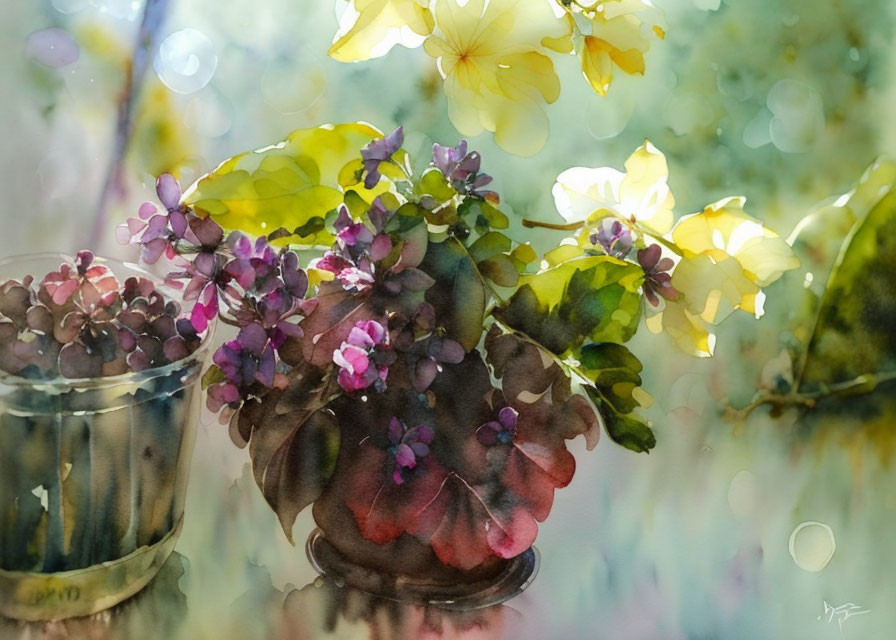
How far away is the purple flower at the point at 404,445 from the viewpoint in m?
0.73

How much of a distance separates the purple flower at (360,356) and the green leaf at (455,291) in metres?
0.06

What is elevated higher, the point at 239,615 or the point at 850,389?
the point at 850,389

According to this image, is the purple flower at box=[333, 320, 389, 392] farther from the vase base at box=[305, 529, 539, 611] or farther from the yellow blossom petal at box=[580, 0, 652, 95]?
the yellow blossom petal at box=[580, 0, 652, 95]

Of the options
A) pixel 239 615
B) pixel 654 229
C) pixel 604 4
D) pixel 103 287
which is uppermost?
pixel 604 4

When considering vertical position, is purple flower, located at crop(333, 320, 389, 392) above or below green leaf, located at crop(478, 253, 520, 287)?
below

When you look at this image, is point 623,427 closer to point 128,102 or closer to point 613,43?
point 613,43

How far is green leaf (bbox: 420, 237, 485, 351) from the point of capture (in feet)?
→ 2.42

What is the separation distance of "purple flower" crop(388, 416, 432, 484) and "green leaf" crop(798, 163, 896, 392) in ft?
1.43

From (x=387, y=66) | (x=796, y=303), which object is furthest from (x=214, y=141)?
(x=796, y=303)

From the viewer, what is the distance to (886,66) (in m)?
0.87

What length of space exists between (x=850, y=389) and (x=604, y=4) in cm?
47

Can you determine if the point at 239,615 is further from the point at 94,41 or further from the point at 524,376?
the point at 94,41
